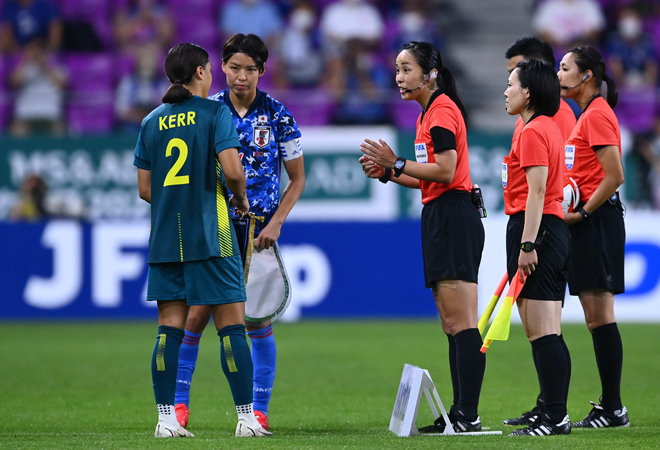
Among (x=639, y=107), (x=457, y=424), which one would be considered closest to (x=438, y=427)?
(x=457, y=424)

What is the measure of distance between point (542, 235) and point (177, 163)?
6.35 feet

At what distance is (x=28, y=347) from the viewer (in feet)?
31.4

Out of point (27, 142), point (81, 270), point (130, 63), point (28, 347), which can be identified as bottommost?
point (28, 347)

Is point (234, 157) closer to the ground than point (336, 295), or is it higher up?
higher up

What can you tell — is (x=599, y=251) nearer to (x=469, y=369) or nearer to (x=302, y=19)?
(x=469, y=369)

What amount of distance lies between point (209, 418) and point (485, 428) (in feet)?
5.63

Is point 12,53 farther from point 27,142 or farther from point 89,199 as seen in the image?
point 89,199

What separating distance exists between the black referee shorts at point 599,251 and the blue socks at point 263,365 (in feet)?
5.95

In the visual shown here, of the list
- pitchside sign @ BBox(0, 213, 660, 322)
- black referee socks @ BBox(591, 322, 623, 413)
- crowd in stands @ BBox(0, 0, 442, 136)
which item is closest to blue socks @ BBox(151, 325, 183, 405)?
black referee socks @ BBox(591, 322, 623, 413)

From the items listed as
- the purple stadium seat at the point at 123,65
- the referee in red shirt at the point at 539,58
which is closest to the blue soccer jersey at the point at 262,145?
the referee in red shirt at the point at 539,58

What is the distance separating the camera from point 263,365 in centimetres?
522

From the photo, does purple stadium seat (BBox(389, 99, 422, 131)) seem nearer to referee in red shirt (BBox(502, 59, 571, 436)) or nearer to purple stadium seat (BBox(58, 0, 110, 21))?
purple stadium seat (BBox(58, 0, 110, 21))

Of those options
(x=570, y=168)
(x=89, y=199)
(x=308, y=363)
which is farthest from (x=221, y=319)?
(x=89, y=199)

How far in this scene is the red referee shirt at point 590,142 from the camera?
5.12m
